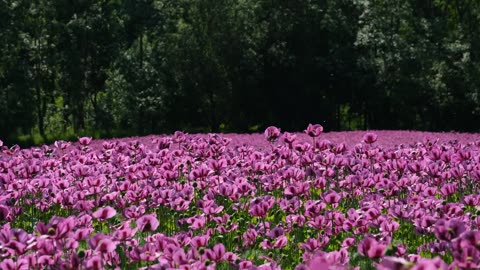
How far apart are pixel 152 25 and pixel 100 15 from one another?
25.2 feet

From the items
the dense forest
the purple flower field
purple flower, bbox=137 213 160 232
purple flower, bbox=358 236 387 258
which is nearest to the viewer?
purple flower, bbox=358 236 387 258

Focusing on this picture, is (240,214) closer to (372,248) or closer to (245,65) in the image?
(372,248)

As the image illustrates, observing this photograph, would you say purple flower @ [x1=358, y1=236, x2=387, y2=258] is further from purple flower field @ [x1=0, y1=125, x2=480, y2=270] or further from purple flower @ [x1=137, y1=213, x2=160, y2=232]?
purple flower @ [x1=137, y1=213, x2=160, y2=232]

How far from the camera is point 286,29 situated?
40.7m

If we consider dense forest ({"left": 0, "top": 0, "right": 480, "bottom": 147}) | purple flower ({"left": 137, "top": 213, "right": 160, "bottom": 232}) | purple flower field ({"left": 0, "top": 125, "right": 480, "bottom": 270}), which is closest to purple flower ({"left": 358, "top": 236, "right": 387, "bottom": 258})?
purple flower field ({"left": 0, "top": 125, "right": 480, "bottom": 270})

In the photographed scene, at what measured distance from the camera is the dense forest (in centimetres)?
3772

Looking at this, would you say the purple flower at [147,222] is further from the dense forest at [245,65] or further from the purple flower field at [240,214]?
the dense forest at [245,65]

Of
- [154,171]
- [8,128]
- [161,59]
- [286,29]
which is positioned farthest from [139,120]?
[154,171]

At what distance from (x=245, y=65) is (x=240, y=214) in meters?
31.4

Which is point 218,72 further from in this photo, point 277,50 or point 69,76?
point 69,76

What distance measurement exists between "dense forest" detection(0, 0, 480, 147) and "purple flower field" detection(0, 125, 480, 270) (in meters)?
26.9

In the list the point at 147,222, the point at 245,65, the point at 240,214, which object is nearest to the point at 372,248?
the point at 147,222

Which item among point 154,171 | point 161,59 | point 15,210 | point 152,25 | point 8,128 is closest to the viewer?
point 15,210

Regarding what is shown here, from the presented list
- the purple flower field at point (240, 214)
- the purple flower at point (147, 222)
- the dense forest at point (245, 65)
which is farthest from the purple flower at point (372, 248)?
the dense forest at point (245, 65)
